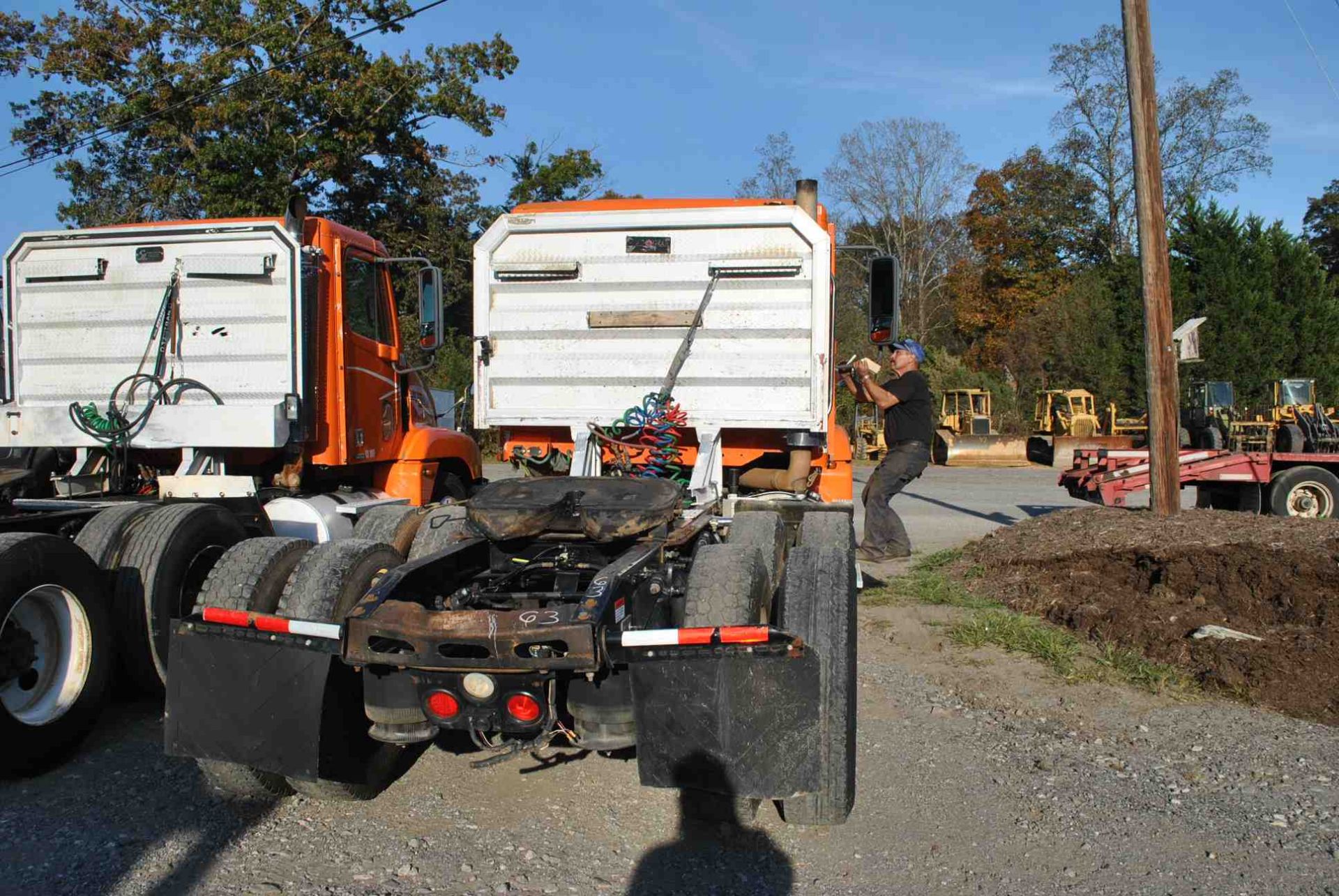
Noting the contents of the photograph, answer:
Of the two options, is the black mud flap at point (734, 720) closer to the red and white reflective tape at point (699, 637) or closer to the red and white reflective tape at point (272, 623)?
the red and white reflective tape at point (699, 637)

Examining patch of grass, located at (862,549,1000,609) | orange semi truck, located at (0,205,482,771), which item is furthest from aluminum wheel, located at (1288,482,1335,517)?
orange semi truck, located at (0,205,482,771)

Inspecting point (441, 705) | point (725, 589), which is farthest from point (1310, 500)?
point (441, 705)

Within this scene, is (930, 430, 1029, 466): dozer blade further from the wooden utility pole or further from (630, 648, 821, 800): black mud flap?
(630, 648, 821, 800): black mud flap

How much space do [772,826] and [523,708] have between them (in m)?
1.16

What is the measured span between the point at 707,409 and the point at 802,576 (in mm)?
2770

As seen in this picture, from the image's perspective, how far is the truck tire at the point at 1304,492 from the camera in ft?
42.8

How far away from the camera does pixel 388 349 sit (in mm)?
8094

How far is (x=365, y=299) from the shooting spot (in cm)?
777

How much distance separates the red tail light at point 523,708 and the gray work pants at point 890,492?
5.47 metres

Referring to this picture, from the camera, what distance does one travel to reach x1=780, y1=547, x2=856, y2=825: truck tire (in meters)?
3.54

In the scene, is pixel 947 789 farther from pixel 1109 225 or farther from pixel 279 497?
pixel 1109 225

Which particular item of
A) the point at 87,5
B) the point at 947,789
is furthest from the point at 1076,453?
the point at 87,5

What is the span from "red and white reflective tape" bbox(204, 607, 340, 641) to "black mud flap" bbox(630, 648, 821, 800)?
3.44 ft

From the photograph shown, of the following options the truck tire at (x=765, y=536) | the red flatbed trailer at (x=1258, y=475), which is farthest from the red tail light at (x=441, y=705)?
the red flatbed trailer at (x=1258, y=475)
